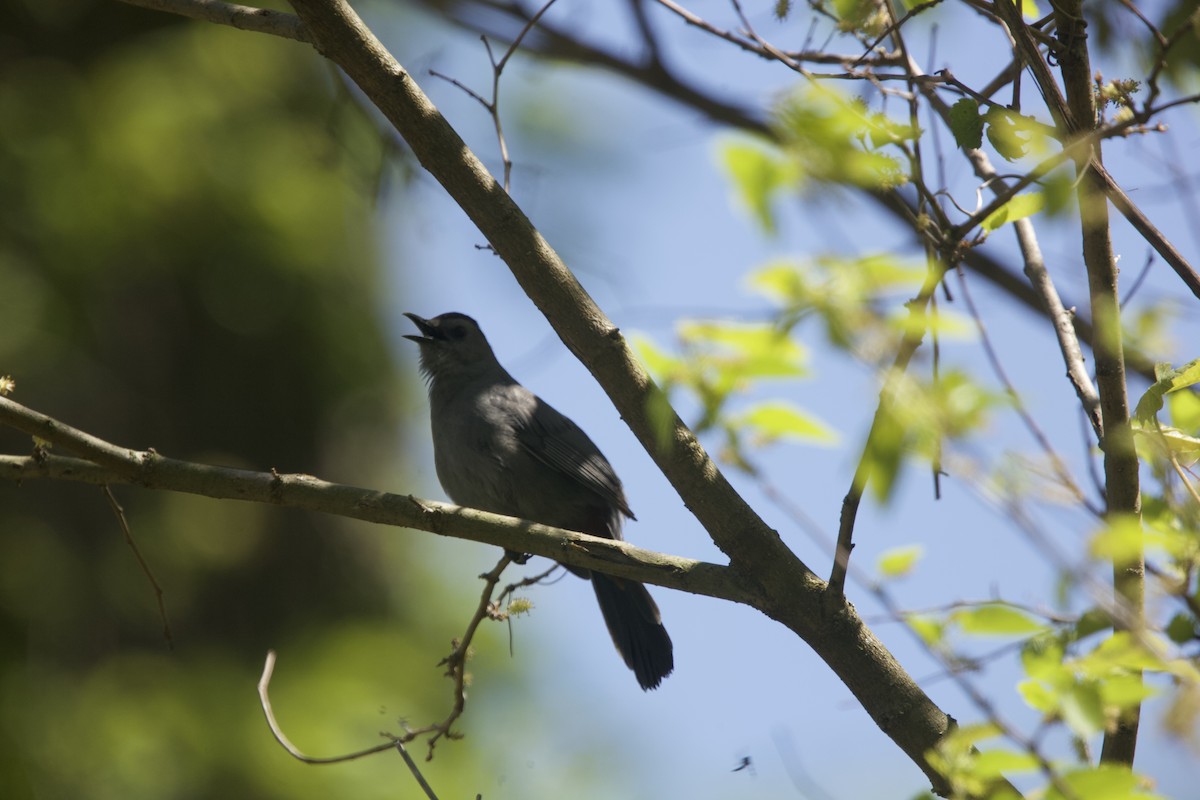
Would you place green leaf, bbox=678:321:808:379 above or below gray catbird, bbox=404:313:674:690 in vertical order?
below

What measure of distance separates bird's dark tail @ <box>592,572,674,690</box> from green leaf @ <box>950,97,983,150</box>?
3.02 metres

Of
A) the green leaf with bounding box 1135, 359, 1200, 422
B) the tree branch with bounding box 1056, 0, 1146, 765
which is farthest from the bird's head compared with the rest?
the green leaf with bounding box 1135, 359, 1200, 422

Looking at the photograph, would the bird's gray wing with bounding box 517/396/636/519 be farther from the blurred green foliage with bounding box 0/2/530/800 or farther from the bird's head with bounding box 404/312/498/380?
the blurred green foliage with bounding box 0/2/530/800

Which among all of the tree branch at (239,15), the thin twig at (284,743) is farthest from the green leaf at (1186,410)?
the tree branch at (239,15)

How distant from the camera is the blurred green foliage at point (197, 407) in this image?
5.11 m

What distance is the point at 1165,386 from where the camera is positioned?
6.49 feet

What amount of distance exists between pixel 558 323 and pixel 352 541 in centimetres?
369

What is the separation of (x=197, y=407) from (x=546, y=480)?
2405 mm

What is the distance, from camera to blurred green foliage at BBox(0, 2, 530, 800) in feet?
16.8

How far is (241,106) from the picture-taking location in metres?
5.90

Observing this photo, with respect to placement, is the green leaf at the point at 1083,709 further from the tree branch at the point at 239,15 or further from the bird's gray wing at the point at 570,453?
the bird's gray wing at the point at 570,453

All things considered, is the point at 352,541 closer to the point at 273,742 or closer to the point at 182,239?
the point at 273,742

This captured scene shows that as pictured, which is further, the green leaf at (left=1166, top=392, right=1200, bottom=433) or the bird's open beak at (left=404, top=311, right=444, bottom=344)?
the bird's open beak at (left=404, top=311, right=444, bottom=344)

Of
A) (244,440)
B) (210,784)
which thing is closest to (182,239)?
(244,440)
